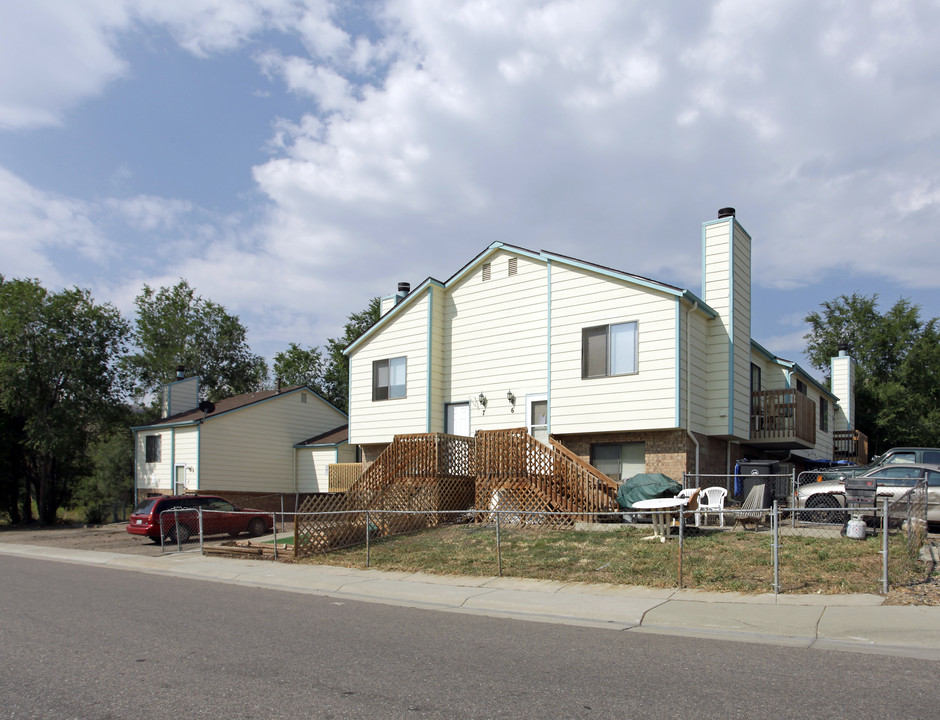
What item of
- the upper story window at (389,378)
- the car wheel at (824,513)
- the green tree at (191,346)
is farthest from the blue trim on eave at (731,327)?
the green tree at (191,346)

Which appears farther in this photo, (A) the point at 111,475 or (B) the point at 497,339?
(A) the point at 111,475

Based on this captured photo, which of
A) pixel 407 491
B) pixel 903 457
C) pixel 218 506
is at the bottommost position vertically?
pixel 218 506

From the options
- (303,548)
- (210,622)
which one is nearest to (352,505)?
(303,548)

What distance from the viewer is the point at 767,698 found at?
241 inches

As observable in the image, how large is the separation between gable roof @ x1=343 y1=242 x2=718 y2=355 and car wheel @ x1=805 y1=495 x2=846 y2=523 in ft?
18.9

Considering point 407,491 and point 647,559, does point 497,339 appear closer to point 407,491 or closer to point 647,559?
point 407,491

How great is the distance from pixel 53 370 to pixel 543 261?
26.6 metres

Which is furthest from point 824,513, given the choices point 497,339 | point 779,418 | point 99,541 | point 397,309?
point 99,541

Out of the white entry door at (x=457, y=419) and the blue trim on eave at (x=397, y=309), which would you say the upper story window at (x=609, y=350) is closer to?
the white entry door at (x=457, y=419)

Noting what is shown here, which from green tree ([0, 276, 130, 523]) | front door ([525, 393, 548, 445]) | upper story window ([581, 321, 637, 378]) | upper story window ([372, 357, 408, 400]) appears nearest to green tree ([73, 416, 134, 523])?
green tree ([0, 276, 130, 523])

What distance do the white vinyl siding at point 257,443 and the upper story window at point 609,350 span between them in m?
17.6

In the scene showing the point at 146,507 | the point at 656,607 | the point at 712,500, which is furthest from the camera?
the point at 146,507

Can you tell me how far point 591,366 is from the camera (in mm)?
20969

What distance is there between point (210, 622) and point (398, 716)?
5.11 m
